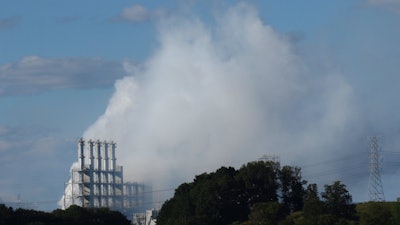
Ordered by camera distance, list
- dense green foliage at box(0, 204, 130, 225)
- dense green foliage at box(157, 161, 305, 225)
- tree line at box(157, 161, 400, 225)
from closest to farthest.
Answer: tree line at box(157, 161, 400, 225) → dense green foliage at box(157, 161, 305, 225) → dense green foliage at box(0, 204, 130, 225)

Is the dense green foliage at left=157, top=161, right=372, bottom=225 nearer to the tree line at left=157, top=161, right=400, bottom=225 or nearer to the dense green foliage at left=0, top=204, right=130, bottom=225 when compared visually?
the tree line at left=157, top=161, right=400, bottom=225

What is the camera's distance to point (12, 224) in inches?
5925

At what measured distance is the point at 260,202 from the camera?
147m

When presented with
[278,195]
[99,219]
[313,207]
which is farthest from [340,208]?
[99,219]

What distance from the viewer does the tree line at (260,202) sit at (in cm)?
12174

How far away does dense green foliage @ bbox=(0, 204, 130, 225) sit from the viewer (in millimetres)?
152000

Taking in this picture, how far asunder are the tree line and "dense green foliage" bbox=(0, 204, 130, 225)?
15.0 metres

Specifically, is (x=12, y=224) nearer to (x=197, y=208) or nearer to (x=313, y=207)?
(x=197, y=208)

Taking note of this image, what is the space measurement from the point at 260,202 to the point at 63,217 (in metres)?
36.8

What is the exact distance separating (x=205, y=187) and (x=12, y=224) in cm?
3346

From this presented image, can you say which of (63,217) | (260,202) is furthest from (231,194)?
(63,217)

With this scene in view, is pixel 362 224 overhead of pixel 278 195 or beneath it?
beneath

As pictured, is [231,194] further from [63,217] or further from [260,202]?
[63,217]

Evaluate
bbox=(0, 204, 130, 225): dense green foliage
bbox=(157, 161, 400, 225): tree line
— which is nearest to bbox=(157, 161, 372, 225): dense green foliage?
bbox=(157, 161, 400, 225): tree line
